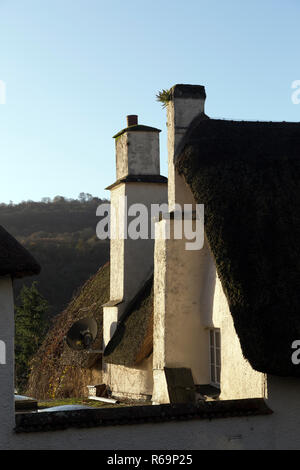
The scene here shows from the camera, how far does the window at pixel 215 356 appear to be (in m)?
11.9

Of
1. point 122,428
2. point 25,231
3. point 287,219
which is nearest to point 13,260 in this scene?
point 122,428

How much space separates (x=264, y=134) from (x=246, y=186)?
1.75 metres

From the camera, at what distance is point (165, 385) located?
37.9ft

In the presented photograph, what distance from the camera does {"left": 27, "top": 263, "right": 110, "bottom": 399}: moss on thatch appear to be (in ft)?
62.7

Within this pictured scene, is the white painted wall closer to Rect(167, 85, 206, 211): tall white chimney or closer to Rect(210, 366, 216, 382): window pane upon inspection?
Rect(210, 366, 216, 382): window pane

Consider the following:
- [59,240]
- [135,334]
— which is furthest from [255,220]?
[59,240]

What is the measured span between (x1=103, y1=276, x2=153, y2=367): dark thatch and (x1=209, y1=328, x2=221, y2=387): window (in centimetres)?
328

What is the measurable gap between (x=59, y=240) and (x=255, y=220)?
3575cm

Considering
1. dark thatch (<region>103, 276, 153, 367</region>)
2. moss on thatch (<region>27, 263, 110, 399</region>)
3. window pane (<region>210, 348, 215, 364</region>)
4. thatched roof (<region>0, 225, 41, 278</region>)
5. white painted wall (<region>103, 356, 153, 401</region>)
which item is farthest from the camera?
moss on thatch (<region>27, 263, 110, 399</region>)

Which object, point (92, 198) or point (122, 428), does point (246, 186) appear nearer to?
point (122, 428)

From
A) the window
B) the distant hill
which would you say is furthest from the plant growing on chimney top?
the distant hill

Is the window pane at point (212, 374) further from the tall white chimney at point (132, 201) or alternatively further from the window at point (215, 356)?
the tall white chimney at point (132, 201)

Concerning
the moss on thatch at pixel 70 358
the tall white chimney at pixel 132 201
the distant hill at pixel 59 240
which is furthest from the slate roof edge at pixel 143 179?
the distant hill at pixel 59 240

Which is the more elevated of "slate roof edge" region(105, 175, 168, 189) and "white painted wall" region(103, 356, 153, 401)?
"slate roof edge" region(105, 175, 168, 189)
